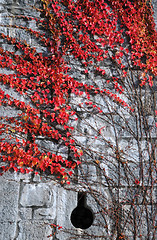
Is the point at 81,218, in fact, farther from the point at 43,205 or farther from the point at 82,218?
the point at 43,205

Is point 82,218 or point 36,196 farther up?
point 36,196

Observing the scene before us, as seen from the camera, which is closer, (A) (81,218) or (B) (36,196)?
(B) (36,196)

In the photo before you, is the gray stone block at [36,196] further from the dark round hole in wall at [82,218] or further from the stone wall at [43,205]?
the dark round hole in wall at [82,218]

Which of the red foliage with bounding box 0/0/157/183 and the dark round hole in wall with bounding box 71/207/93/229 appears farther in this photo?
the dark round hole in wall with bounding box 71/207/93/229

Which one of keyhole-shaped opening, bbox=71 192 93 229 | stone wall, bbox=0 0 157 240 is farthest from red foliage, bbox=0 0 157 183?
keyhole-shaped opening, bbox=71 192 93 229

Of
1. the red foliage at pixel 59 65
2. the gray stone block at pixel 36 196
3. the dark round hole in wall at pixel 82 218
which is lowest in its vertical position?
the dark round hole in wall at pixel 82 218

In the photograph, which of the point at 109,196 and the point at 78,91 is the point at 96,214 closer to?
the point at 109,196

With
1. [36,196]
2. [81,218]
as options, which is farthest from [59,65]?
[81,218]

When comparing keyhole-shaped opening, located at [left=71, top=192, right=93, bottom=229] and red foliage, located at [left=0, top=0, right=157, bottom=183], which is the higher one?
red foliage, located at [left=0, top=0, right=157, bottom=183]

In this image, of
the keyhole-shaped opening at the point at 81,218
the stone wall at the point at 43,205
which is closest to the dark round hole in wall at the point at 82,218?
the keyhole-shaped opening at the point at 81,218

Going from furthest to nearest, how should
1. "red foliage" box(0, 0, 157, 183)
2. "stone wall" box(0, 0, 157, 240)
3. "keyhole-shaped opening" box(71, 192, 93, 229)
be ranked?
"keyhole-shaped opening" box(71, 192, 93, 229) → "red foliage" box(0, 0, 157, 183) → "stone wall" box(0, 0, 157, 240)

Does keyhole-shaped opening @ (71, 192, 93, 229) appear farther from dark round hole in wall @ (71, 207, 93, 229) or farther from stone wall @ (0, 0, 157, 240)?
stone wall @ (0, 0, 157, 240)

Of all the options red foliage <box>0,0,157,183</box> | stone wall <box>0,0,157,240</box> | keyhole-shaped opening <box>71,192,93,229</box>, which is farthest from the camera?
keyhole-shaped opening <box>71,192,93,229</box>

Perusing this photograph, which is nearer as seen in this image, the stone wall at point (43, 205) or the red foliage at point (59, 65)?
the stone wall at point (43, 205)
